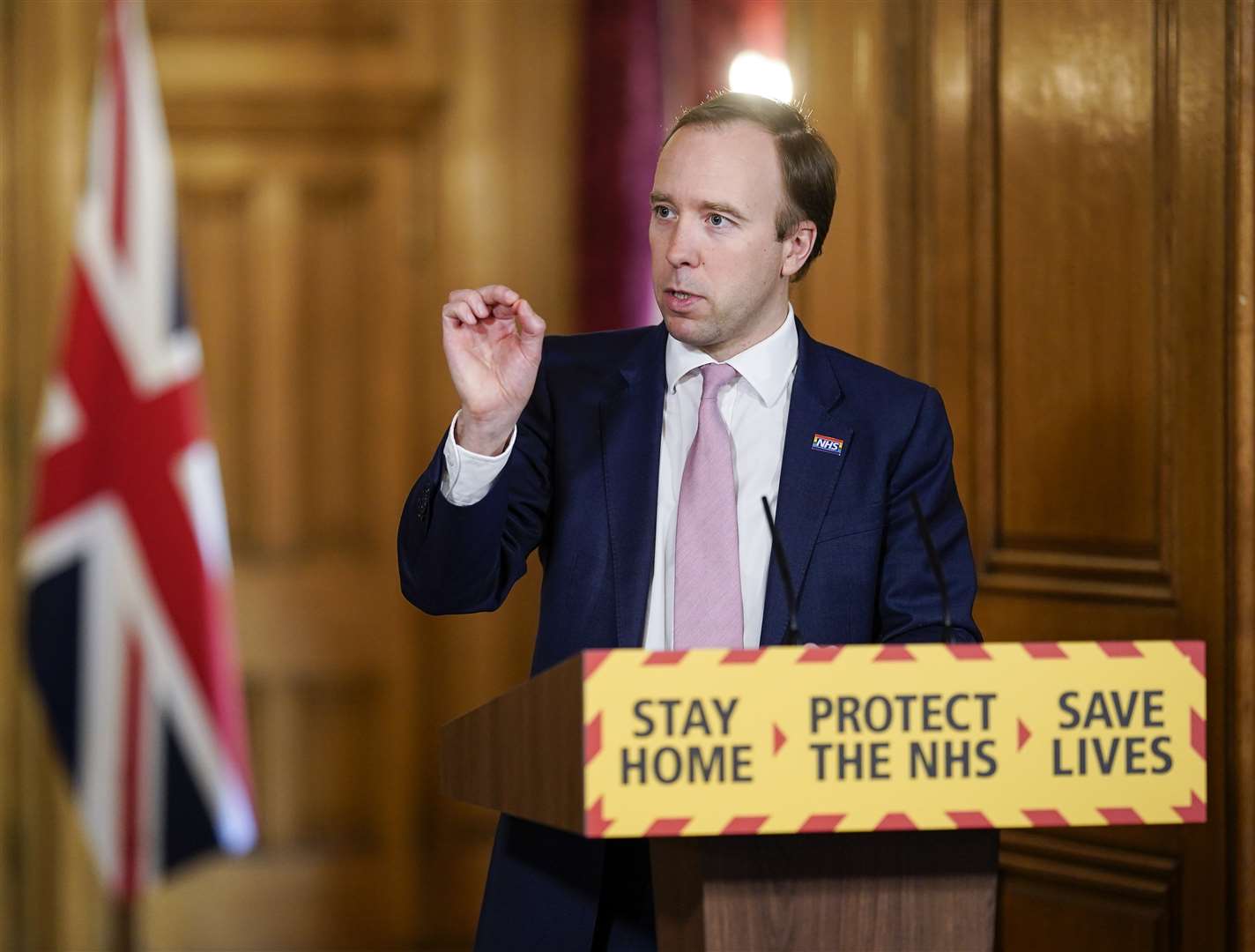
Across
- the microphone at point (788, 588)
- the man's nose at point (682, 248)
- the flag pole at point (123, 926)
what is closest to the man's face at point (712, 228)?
the man's nose at point (682, 248)

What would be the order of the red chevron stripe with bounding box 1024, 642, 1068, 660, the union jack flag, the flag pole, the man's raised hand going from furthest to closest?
the flag pole
the union jack flag
the man's raised hand
the red chevron stripe with bounding box 1024, 642, 1068, 660

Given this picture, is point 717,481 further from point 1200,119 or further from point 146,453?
point 146,453

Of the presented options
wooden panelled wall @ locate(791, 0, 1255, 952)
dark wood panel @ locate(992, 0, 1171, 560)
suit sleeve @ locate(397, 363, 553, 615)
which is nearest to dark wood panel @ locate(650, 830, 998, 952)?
suit sleeve @ locate(397, 363, 553, 615)

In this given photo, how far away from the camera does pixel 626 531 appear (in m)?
1.71

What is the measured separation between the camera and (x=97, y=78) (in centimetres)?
384

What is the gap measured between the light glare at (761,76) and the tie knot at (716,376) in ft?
5.81

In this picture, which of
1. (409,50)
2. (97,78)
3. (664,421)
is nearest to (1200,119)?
(664,421)

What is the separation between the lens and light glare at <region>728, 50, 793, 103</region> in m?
3.39

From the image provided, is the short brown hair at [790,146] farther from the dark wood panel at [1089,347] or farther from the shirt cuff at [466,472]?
the dark wood panel at [1089,347]

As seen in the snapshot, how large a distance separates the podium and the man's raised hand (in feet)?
1.30

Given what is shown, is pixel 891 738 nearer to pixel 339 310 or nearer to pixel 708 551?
pixel 708 551

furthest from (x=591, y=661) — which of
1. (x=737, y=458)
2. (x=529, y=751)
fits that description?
(x=737, y=458)

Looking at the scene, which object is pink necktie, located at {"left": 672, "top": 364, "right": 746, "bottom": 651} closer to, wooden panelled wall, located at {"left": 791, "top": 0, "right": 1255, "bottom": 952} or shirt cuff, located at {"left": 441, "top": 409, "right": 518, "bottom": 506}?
shirt cuff, located at {"left": 441, "top": 409, "right": 518, "bottom": 506}

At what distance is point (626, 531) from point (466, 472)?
21 cm
